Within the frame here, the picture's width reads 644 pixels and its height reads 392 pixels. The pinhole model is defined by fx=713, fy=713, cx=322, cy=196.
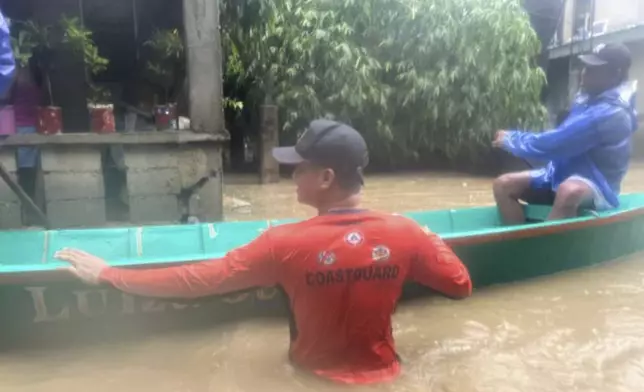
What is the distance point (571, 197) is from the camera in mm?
4945

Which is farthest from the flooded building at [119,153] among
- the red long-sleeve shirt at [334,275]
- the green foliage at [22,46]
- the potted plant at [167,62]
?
the red long-sleeve shirt at [334,275]

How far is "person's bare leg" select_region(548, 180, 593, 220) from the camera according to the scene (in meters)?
4.95

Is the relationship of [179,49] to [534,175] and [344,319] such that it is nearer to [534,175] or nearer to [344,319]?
[534,175]

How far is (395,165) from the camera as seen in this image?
42.6 ft

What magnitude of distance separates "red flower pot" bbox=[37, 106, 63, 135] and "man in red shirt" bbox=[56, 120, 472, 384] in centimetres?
383

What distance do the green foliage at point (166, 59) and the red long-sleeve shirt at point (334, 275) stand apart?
542cm

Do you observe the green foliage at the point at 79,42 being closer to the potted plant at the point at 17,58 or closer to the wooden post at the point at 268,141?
the potted plant at the point at 17,58

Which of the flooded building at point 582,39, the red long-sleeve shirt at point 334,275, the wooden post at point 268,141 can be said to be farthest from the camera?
the flooded building at point 582,39

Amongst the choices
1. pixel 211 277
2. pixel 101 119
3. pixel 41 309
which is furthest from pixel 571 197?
pixel 101 119

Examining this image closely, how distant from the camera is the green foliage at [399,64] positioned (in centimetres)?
1130

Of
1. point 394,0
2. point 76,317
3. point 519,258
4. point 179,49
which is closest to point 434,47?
point 394,0

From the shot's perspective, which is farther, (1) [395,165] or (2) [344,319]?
(1) [395,165]

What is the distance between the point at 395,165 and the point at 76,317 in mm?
9671

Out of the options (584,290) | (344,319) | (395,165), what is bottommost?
(395,165)
